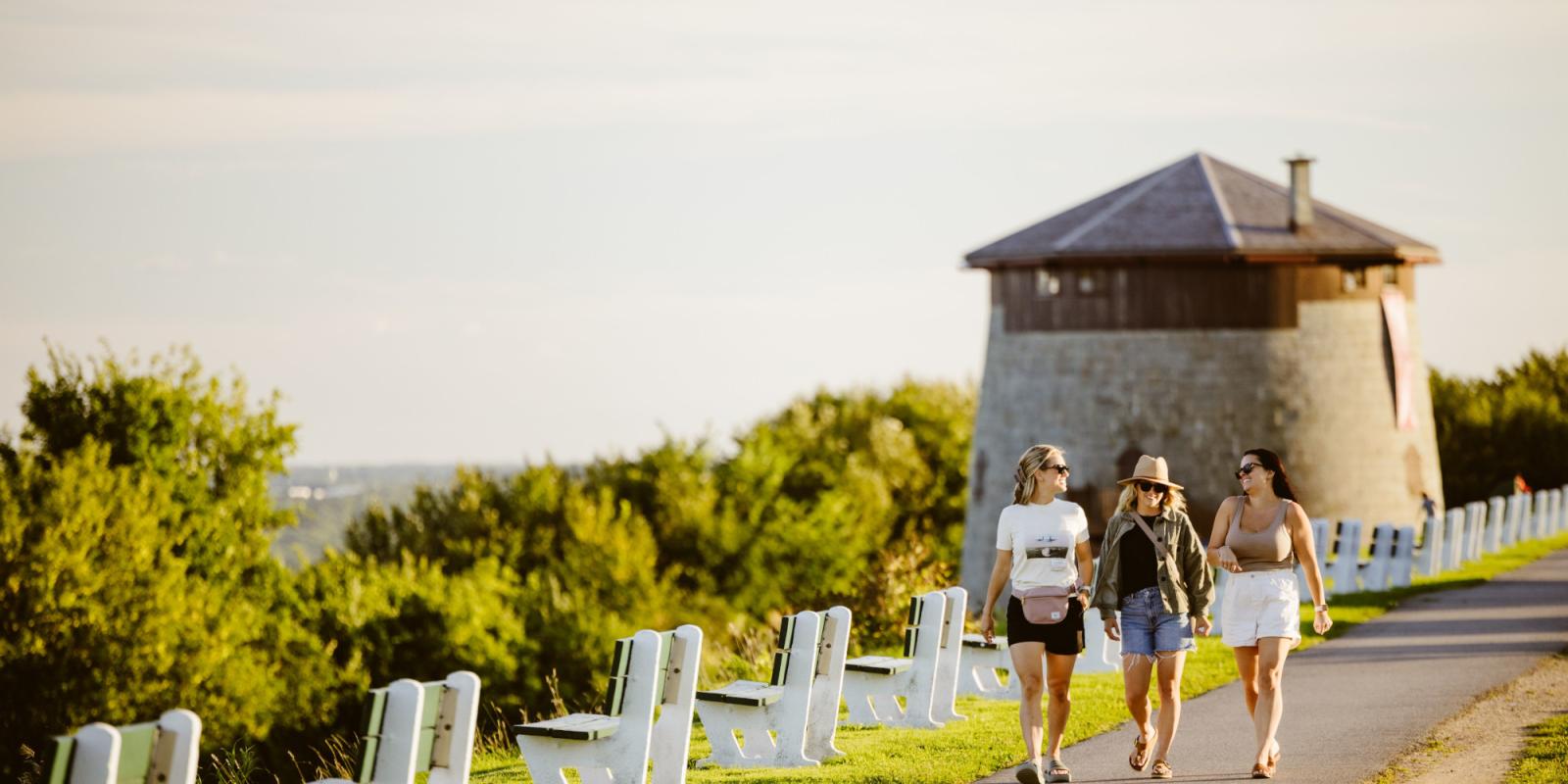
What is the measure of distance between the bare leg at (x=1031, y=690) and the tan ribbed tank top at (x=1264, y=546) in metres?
1.33

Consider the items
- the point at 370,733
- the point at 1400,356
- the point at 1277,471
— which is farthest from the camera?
the point at 1400,356

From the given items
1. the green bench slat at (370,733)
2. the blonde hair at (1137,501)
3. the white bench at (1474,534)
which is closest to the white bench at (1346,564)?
the white bench at (1474,534)

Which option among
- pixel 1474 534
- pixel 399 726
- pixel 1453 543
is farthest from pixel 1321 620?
pixel 1474 534

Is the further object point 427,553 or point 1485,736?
point 427,553

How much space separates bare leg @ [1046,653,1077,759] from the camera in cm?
977

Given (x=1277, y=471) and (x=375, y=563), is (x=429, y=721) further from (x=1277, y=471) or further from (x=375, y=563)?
(x=375, y=563)

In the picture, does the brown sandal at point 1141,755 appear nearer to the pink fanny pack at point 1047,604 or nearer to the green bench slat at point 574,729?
the pink fanny pack at point 1047,604

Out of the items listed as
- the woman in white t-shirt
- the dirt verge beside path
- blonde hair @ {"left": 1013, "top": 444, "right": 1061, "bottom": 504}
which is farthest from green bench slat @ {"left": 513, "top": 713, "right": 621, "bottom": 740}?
the dirt verge beside path

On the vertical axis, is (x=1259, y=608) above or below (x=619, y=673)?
above

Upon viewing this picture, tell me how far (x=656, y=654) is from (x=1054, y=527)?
89.9 inches

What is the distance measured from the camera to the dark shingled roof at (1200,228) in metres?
36.8

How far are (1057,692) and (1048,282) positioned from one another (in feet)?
95.1

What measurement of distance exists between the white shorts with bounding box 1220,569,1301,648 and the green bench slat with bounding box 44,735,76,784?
619 cm

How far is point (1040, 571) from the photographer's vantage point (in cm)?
965
